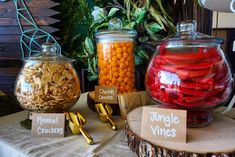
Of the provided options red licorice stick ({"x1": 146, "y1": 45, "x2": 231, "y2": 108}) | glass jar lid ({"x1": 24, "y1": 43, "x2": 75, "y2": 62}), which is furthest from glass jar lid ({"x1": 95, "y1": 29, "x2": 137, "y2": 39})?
red licorice stick ({"x1": 146, "y1": 45, "x2": 231, "y2": 108})

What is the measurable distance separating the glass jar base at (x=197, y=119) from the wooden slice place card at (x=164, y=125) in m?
0.09

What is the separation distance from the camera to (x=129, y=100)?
0.79 m

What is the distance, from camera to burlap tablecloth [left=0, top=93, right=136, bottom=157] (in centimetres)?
57

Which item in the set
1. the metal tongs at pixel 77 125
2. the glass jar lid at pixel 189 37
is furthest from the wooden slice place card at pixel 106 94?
the glass jar lid at pixel 189 37

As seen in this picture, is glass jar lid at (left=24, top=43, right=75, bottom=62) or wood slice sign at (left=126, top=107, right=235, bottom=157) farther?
glass jar lid at (left=24, top=43, right=75, bottom=62)

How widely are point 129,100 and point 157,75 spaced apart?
0.72 feet

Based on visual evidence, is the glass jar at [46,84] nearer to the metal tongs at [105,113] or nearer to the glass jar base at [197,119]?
the metal tongs at [105,113]

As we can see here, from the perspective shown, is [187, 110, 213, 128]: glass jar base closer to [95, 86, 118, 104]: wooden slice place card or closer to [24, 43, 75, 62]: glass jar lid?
[95, 86, 118, 104]: wooden slice place card

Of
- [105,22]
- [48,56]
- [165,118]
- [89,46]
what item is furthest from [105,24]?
[165,118]

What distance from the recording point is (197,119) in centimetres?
58

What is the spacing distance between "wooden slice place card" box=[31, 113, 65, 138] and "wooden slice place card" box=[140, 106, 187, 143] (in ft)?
0.80

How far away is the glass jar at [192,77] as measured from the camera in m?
0.54

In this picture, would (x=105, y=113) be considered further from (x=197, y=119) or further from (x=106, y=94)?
(x=197, y=119)

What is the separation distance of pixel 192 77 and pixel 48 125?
399mm
